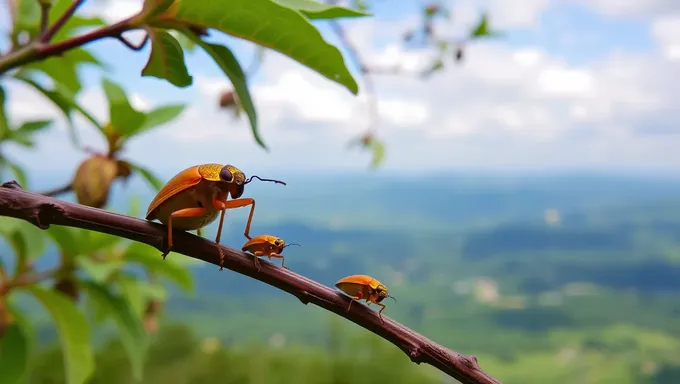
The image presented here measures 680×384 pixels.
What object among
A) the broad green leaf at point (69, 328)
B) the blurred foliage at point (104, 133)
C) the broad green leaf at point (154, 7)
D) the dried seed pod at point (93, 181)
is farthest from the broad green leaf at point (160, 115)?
the broad green leaf at point (154, 7)

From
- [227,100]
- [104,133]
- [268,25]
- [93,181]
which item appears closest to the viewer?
[268,25]

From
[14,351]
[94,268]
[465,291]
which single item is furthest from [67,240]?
[465,291]

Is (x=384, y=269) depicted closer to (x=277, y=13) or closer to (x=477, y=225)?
(x=477, y=225)

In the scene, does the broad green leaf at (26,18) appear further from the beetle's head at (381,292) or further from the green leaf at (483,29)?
the green leaf at (483,29)

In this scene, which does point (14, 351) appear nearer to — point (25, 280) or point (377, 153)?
point (25, 280)

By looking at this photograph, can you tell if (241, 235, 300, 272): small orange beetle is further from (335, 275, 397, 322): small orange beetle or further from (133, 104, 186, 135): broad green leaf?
(133, 104, 186, 135): broad green leaf
